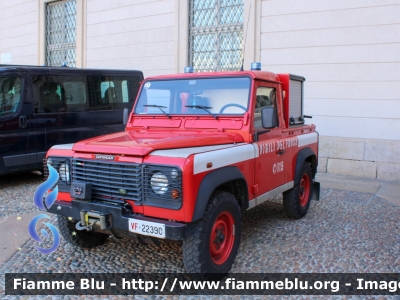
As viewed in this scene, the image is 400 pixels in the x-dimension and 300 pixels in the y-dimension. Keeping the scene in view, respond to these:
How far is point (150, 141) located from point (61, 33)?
11588 millimetres

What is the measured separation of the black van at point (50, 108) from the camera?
713 centimetres

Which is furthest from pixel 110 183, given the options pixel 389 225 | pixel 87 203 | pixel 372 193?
pixel 372 193

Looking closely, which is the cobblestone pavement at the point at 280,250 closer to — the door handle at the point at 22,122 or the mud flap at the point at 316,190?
the mud flap at the point at 316,190

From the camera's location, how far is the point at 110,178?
357 centimetres

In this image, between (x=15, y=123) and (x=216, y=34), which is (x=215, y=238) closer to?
(x=15, y=123)

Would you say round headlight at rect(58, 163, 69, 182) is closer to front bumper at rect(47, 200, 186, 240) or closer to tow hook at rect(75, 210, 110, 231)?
front bumper at rect(47, 200, 186, 240)

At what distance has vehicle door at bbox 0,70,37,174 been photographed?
7.06 meters

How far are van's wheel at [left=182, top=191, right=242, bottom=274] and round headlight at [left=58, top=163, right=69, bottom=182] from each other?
125cm

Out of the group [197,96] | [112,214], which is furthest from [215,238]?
[197,96]

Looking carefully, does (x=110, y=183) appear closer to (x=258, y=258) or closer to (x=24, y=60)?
(x=258, y=258)

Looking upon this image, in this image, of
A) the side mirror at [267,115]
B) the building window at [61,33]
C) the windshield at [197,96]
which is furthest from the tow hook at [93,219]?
the building window at [61,33]

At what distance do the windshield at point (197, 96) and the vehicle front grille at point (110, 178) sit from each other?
128 centimetres

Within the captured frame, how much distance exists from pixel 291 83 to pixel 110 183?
2.86 m

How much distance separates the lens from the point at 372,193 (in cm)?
735
